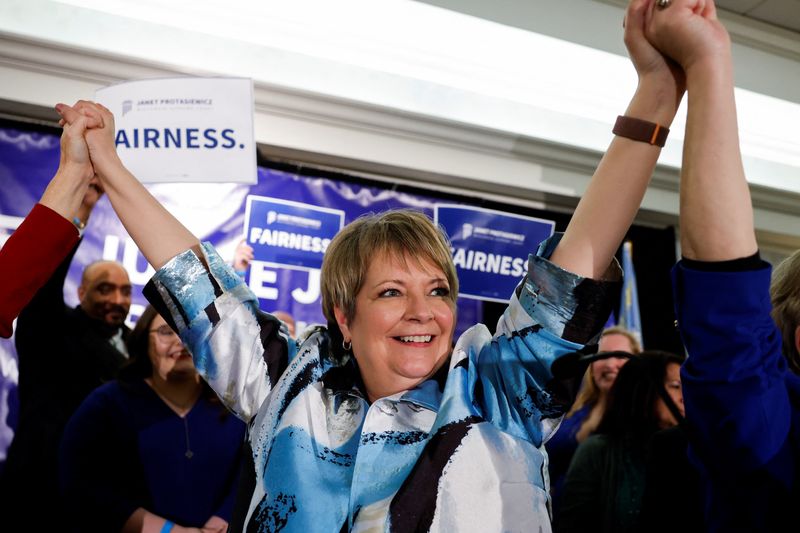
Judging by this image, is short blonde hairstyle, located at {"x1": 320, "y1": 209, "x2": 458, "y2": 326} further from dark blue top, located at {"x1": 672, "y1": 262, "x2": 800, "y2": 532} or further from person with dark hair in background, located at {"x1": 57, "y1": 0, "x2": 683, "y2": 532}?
dark blue top, located at {"x1": 672, "y1": 262, "x2": 800, "y2": 532}

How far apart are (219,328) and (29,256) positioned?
1.18 feet

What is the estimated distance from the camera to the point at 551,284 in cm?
99

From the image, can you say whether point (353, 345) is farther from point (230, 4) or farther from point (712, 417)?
point (230, 4)

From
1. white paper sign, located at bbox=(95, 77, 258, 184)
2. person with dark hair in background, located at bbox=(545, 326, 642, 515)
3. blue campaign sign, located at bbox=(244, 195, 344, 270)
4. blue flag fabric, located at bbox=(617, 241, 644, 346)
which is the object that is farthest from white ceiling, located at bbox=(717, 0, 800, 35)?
white paper sign, located at bbox=(95, 77, 258, 184)

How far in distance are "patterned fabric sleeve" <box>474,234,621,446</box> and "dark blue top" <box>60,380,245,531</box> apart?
1.29m

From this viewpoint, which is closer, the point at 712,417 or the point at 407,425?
the point at 712,417

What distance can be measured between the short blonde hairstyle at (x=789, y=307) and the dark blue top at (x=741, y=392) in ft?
0.58

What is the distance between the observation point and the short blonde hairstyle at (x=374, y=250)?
1.26m

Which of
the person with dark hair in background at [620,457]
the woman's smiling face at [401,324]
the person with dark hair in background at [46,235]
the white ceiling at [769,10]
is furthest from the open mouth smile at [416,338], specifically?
the white ceiling at [769,10]

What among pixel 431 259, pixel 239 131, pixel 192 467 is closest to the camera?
pixel 431 259

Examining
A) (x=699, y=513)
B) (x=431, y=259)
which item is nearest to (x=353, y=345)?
(x=431, y=259)

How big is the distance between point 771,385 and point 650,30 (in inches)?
17.4

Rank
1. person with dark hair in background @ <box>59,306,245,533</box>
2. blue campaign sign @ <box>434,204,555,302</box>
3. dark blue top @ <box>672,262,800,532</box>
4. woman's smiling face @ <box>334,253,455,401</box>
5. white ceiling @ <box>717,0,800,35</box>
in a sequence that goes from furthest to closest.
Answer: white ceiling @ <box>717,0,800,35</box> < blue campaign sign @ <box>434,204,555,302</box> < person with dark hair in background @ <box>59,306,245,533</box> < woman's smiling face @ <box>334,253,455,401</box> < dark blue top @ <box>672,262,800,532</box>

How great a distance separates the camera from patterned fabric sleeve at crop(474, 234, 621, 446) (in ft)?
3.24
